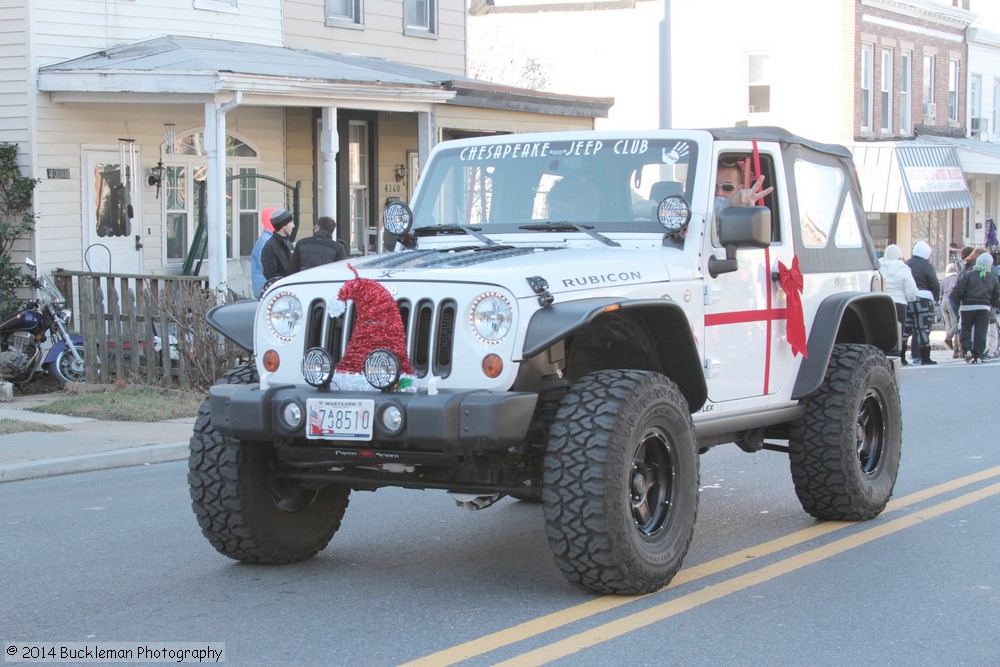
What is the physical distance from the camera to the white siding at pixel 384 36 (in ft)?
65.1

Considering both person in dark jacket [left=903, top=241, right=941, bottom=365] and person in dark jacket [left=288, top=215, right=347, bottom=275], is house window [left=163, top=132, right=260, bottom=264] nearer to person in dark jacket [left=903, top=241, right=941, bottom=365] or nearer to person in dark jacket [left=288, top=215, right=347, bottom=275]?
person in dark jacket [left=288, top=215, right=347, bottom=275]

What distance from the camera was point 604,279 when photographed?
607 centimetres

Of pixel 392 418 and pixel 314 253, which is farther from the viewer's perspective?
pixel 314 253

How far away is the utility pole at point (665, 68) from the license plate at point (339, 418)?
1460 cm

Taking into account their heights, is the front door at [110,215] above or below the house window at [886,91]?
below

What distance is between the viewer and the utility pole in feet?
64.7

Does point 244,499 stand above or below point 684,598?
above

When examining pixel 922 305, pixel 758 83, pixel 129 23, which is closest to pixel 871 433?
pixel 129 23

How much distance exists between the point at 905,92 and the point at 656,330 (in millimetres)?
30866

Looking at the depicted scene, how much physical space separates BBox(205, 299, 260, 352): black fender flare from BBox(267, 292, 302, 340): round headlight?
0.18 meters

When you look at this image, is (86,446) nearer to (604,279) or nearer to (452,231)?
(452,231)

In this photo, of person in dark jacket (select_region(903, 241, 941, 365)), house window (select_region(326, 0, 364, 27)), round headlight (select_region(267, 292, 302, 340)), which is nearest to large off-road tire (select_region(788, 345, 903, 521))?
round headlight (select_region(267, 292, 302, 340))

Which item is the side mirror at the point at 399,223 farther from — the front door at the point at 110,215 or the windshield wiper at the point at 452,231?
the front door at the point at 110,215

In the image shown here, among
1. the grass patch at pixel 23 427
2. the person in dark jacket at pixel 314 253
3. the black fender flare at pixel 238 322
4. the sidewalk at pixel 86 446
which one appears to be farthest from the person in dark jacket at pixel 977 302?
the black fender flare at pixel 238 322
